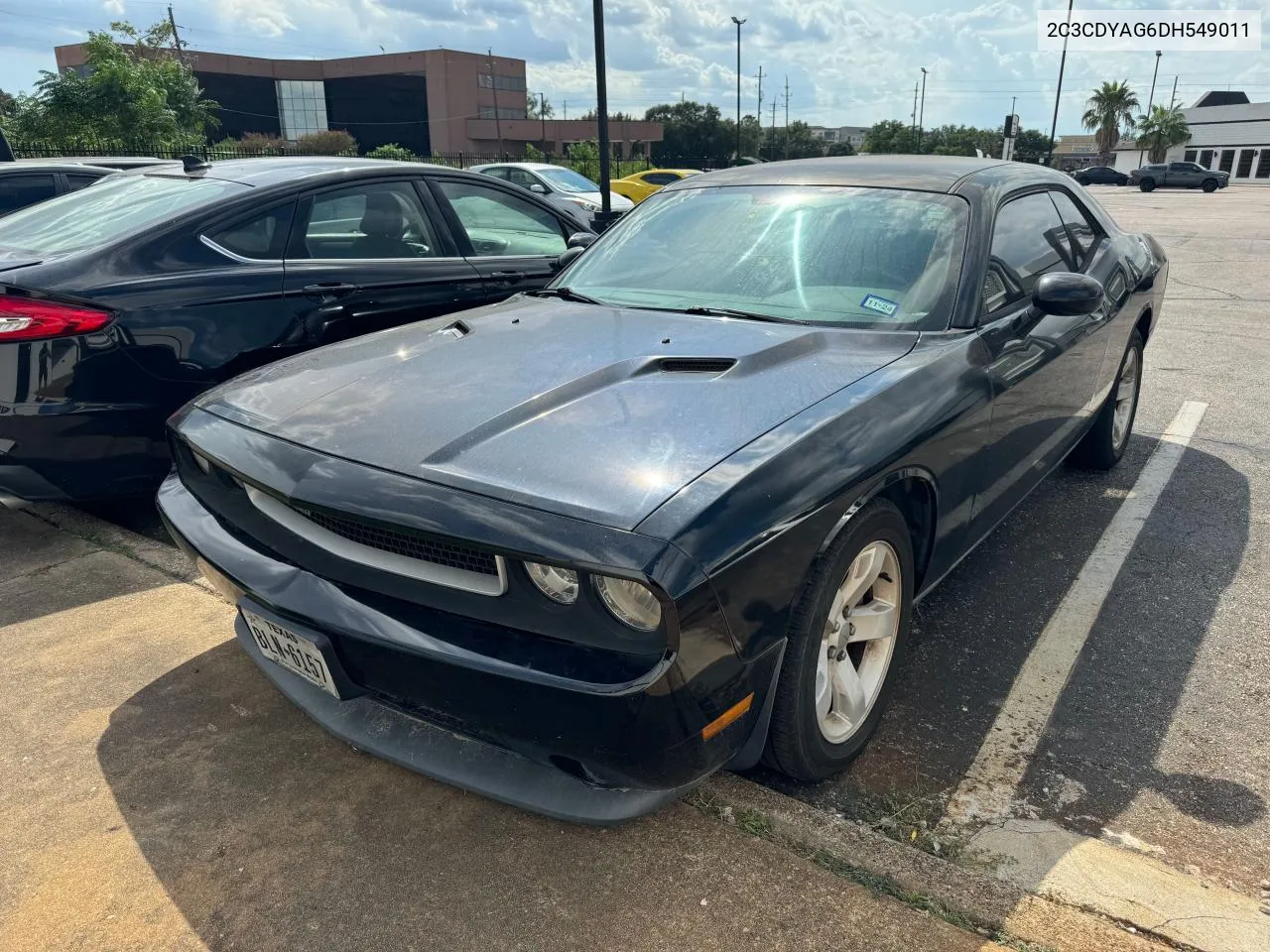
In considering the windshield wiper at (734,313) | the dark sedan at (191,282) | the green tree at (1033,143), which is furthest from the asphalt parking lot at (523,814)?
the green tree at (1033,143)

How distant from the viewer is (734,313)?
2.95 metres

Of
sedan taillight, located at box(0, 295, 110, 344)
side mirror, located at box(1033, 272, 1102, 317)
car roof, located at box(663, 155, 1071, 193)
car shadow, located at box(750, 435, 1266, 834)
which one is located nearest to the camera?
car shadow, located at box(750, 435, 1266, 834)

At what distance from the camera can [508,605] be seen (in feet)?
6.16

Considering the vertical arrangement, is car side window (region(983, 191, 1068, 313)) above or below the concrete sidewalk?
above

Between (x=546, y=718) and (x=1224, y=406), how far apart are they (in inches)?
227

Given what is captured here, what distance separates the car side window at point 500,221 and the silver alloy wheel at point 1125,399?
3.09 metres

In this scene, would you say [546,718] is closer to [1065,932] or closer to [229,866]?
[229,866]

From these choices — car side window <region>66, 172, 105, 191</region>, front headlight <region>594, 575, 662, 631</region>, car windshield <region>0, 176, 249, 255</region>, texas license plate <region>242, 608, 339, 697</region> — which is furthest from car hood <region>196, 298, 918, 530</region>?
car side window <region>66, 172, 105, 191</region>

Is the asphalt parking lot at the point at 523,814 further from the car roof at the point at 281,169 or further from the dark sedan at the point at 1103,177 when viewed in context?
the dark sedan at the point at 1103,177

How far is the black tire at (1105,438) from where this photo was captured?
4.51m

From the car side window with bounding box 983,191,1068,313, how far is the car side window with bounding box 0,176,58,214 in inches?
268

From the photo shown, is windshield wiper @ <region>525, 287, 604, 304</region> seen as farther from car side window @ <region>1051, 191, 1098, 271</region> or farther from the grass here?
car side window @ <region>1051, 191, 1098, 271</region>

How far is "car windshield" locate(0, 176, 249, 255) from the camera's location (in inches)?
157

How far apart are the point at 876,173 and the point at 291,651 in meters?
2.58
